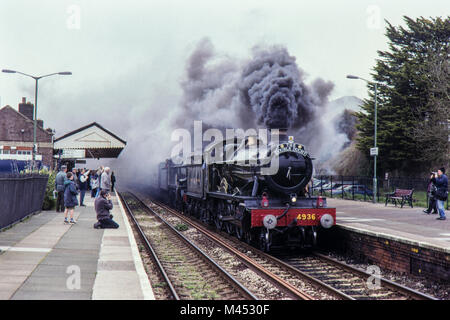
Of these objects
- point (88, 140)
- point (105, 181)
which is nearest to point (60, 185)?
point (105, 181)

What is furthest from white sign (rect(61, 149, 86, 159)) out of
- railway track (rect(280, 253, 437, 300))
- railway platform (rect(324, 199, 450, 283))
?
railway track (rect(280, 253, 437, 300))

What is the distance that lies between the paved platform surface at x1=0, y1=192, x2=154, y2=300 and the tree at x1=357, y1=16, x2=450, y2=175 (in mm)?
21998

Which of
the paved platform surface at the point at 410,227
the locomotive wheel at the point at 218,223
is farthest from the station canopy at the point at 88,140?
the paved platform surface at the point at 410,227

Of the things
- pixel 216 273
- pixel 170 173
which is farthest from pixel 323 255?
pixel 170 173

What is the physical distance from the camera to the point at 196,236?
14047 mm

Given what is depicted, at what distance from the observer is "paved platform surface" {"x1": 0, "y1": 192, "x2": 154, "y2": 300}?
21.2ft

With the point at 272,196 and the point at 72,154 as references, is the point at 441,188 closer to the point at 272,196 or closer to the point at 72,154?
the point at 272,196

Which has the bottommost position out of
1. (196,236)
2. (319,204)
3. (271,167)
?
(196,236)

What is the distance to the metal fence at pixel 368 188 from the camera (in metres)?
22.4

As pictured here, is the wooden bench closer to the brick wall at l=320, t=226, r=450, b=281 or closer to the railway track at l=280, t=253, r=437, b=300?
the brick wall at l=320, t=226, r=450, b=281

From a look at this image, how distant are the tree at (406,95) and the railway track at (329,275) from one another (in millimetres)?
20352

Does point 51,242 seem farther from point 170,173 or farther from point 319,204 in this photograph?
point 170,173
